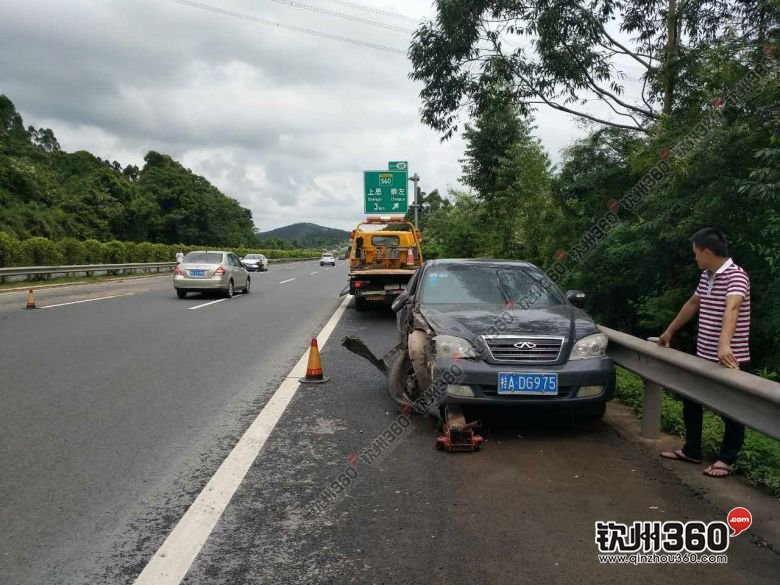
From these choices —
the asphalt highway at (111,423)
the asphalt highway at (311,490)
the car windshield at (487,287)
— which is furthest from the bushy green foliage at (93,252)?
the car windshield at (487,287)

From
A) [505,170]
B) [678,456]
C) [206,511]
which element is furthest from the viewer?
[505,170]

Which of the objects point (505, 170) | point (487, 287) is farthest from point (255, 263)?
point (487, 287)

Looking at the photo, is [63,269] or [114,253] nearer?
[63,269]

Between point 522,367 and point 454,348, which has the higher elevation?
point 454,348

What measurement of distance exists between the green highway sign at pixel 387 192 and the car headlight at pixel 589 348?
27.0 meters

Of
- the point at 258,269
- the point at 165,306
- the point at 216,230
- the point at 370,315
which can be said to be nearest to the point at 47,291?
the point at 165,306

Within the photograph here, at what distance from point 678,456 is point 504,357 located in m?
1.44

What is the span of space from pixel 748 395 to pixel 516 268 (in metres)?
3.47

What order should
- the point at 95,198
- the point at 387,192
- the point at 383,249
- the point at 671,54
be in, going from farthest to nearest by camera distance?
1. the point at 95,198
2. the point at 387,192
3. the point at 383,249
4. the point at 671,54

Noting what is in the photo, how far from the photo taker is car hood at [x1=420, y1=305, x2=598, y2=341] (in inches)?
206

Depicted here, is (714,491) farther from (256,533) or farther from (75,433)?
(75,433)

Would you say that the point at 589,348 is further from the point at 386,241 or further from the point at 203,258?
the point at 203,258

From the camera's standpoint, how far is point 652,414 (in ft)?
17.1

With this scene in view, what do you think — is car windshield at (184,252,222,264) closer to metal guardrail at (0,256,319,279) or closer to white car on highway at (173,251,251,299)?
white car on highway at (173,251,251,299)
